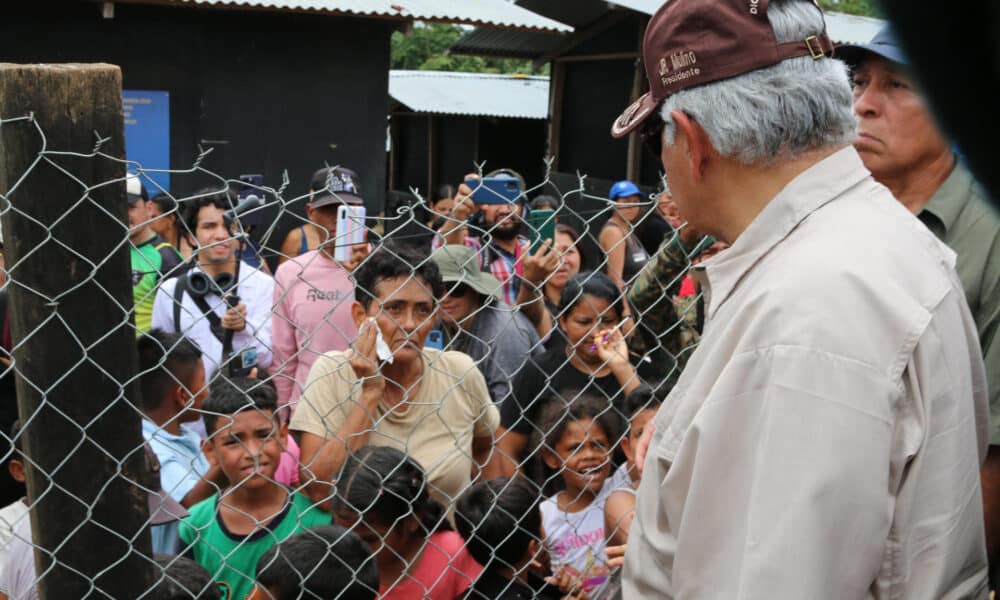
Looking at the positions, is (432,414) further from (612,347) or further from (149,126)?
(149,126)

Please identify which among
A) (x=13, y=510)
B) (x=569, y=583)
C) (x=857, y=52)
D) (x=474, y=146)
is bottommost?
(x=474, y=146)

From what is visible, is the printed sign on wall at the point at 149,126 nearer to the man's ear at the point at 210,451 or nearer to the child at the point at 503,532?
the man's ear at the point at 210,451

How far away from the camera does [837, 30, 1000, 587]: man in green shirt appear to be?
80.6 inches

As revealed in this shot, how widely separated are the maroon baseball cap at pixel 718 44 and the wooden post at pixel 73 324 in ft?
3.15

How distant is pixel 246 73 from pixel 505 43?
14.6 feet

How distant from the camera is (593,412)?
132 inches

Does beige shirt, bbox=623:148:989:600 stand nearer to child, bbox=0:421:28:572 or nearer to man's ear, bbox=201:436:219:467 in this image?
child, bbox=0:421:28:572

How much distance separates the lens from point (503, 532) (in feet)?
9.93

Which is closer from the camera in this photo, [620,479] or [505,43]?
[620,479]

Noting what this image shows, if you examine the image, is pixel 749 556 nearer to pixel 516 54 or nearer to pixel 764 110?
pixel 764 110

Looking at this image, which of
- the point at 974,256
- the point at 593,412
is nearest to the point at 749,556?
the point at 974,256

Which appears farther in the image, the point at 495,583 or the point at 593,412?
the point at 593,412

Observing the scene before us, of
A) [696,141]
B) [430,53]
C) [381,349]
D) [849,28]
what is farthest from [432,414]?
[430,53]

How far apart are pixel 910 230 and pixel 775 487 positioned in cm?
46
